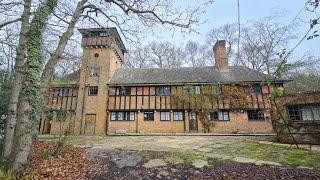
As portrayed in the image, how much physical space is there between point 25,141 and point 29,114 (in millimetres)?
885

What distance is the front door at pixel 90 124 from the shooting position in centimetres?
2212

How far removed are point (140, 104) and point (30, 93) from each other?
601 inches

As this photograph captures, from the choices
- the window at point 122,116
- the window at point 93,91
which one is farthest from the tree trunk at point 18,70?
the window at point 93,91

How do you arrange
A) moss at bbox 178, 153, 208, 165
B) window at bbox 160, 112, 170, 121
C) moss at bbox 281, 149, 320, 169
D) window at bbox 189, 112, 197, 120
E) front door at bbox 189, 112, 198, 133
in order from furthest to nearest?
window at bbox 160, 112, 170, 121
window at bbox 189, 112, 197, 120
front door at bbox 189, 112, 198, 133
moss at bbox 178, 153, 208, 165
moss at bbox 281, 149, 320, 169

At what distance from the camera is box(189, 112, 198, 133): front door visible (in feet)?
71.7

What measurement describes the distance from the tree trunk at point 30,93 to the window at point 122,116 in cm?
1419

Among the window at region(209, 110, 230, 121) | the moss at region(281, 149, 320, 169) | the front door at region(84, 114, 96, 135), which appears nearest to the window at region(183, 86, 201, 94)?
the window at region(209, 110, 230, 121)

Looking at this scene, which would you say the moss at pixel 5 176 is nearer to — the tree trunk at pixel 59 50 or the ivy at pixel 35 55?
the ivy at pixel 35 55

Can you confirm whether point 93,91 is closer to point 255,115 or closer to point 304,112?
point 255,115

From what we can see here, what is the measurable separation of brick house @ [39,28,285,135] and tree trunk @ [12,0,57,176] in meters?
13.3

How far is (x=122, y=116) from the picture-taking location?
2253 centimetres

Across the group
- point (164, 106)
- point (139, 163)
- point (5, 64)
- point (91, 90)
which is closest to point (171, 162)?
point (139, 163)

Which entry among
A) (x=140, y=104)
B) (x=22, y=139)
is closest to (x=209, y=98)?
(x=140, y=104)

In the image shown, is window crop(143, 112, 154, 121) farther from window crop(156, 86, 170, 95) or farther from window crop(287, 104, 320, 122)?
window crop(287, 104, 320, 122)
